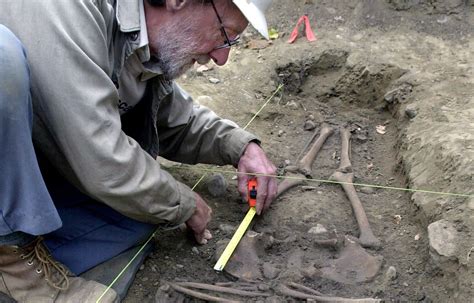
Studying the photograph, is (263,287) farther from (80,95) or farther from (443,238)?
(80,95)

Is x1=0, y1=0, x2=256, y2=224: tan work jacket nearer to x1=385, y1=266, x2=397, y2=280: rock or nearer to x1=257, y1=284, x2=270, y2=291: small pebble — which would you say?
x1=257, y1=284, x2=270, y2=291: small pebble

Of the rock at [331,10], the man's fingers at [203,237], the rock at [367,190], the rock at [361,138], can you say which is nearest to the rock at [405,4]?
the rock at [331,10]

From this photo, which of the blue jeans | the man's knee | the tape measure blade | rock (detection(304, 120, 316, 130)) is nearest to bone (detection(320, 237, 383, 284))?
the tape measure blade

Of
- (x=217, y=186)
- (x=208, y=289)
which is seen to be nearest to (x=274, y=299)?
(x=208, y=289)

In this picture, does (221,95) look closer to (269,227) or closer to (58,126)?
(269,227)

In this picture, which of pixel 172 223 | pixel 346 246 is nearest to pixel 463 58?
pixel 346 246

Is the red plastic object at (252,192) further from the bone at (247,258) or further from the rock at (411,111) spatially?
the rock at (411,111)

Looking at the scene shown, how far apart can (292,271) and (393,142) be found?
58.9 inches

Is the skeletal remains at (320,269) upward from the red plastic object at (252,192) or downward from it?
downward

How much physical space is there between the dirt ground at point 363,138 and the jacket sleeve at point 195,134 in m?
0.26

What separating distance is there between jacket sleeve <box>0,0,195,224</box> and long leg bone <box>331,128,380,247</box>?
1162mm

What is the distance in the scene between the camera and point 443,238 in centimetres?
277

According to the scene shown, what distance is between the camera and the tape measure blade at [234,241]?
2844 millimetres

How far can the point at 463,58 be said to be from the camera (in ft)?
14.3
